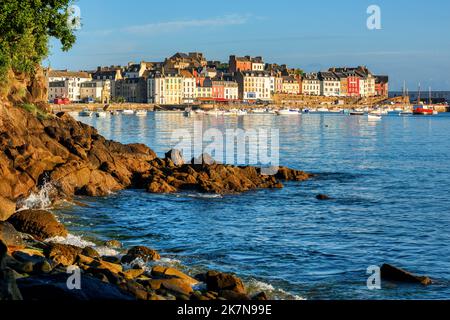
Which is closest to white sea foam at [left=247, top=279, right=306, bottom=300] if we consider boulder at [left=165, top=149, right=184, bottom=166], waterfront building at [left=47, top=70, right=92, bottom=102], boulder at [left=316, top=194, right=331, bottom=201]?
boulder at [left=316, top=194, right=331, bottom=201]

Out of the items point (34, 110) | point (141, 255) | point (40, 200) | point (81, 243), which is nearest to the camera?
point (141, 255)

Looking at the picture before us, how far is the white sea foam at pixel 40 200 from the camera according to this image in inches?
997

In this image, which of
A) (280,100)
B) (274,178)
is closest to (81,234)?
(274,178)

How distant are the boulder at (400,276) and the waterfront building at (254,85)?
170m

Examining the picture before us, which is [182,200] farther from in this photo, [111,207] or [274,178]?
[274,178]

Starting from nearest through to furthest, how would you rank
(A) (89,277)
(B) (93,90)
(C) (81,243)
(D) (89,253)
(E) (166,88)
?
(A) (89,277), (D) (89,253), (C) (81,243), (E) (166,88), (B) (93,90)

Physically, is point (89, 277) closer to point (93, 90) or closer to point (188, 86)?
point (188, 86)

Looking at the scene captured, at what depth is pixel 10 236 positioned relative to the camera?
1744 cm

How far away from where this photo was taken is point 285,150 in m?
60.5

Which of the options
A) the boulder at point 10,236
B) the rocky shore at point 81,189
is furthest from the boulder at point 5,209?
the boulder at point 10,236

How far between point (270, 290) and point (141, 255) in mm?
3602

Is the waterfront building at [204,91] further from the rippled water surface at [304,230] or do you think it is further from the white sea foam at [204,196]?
the white sea foam at [204,196]

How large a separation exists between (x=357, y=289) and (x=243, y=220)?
9.70 metres

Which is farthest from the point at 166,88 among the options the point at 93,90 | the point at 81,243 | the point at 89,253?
the point at 89,253
